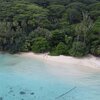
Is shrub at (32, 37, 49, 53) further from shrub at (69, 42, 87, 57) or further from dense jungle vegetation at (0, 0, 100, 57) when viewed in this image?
shrub at (69, 42, 87, 57)

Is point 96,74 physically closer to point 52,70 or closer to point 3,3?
point 52,70

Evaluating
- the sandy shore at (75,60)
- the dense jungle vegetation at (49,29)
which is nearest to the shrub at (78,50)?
the dense jungle vegetation at (49,29)

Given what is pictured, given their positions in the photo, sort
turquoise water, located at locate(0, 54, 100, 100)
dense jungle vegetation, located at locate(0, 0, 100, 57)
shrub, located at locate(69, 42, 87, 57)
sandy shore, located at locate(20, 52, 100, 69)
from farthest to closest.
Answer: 1. dense jungle vegetation, located at locate(0, 0, 100, 57)
2. shrub, located at locate(69, 42, 87, 57)
3. sandy shore, located at locate(20, 52, 100, 69)
4. turquoise water, located at locate(0, 54, 100, 100)

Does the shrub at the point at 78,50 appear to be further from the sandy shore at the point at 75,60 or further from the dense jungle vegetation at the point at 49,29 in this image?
the sandy shore at the point at 75,60

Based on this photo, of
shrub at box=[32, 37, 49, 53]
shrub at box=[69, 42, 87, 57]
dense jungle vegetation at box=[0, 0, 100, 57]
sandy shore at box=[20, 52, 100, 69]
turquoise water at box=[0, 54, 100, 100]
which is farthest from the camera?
shrub at box=[32, 37, 49, 53]

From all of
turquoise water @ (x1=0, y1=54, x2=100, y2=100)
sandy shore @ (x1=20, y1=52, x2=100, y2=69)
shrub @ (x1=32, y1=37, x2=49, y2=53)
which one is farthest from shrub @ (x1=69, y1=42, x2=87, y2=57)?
shrub @ (x1=32, y1=37, x2=49, y2=53)

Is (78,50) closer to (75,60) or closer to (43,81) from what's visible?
(75,60)

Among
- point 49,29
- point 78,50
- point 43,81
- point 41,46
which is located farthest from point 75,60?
point 49,29
